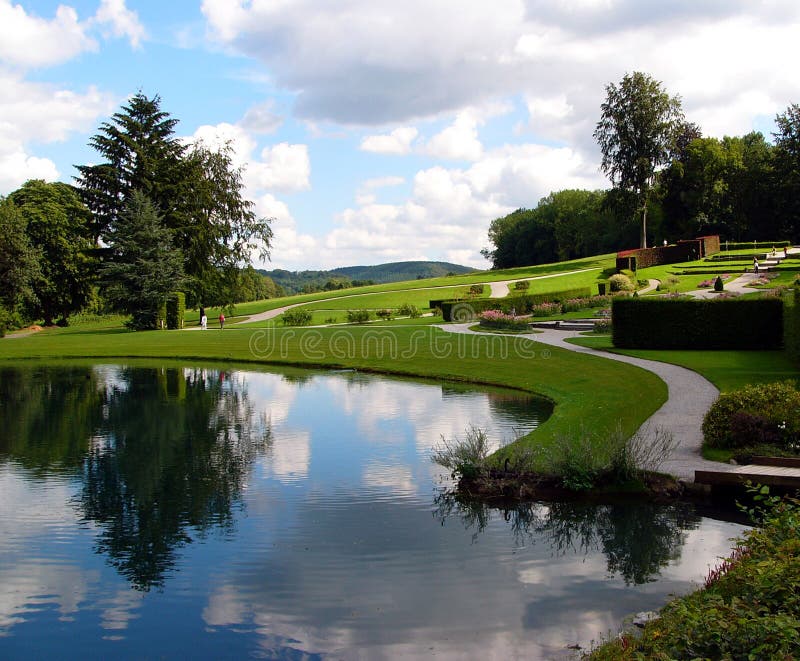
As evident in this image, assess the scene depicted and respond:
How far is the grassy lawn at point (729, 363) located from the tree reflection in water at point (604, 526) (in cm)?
744

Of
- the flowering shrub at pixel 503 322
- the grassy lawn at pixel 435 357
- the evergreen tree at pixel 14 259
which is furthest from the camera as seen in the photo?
the evergreen tree at pixel 14 259

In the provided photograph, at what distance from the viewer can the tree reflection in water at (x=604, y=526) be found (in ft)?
24.6

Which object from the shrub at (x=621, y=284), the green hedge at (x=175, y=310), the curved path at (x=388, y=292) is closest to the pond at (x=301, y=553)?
the shrub at (x=621, y=284)

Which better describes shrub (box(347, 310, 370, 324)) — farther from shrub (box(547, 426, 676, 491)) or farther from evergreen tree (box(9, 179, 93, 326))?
shrub (box(547, 426, 676, 491))

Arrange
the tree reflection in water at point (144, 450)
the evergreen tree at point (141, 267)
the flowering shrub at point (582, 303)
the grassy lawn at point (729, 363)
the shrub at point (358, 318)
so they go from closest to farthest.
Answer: the tree reflection in water at point (144, 450), the grassy lawn at point (729, 363), the flowering shrub at point (582, 303), the shrub at point (358, 318), the evergreen tree at point (141, 267)

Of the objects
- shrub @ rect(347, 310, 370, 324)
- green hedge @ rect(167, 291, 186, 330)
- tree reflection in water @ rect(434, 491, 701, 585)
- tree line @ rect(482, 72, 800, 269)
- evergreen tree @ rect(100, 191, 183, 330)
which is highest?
tree line @ rect(482, 72, 800, 269)

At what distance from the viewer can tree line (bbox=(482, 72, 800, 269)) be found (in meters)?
55.8

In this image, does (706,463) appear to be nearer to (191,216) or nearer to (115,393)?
(115,393)

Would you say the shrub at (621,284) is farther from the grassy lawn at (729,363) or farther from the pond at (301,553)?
the pond at (301,553)

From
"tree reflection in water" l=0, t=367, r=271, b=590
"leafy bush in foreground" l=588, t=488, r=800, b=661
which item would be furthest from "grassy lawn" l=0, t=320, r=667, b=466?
"leafy bush in foreground" l=588, t=488, r=800, b=661

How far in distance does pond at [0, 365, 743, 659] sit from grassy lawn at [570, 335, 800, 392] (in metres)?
6.16

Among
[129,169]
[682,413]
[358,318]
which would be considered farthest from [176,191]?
[682,413]

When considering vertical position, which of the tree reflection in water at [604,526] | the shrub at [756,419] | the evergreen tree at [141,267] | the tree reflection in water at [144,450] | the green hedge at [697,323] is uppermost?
the evergreen tree at [141,267]

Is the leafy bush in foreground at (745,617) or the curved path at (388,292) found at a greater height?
the curved path at (388,292)
